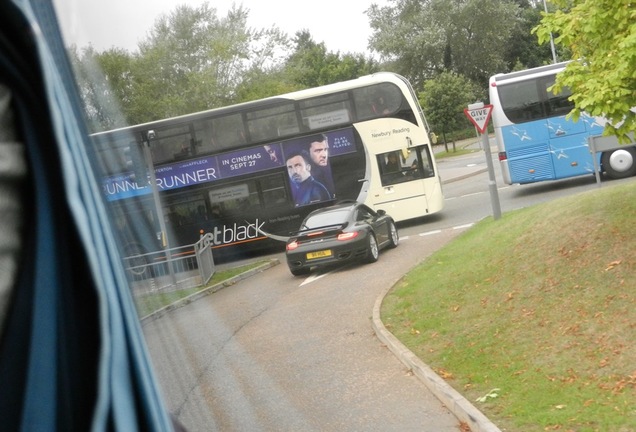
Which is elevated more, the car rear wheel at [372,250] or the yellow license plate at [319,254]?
the yellow license plate at [319,254]

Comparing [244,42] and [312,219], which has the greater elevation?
[244,42]

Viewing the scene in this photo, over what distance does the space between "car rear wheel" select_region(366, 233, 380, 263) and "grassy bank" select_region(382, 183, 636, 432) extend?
365 cm

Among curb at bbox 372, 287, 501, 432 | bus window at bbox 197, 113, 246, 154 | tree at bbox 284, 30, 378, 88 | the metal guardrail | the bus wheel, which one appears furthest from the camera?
the bus wheel

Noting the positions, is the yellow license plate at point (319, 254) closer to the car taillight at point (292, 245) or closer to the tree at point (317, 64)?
the car taillight at point (292, 245)

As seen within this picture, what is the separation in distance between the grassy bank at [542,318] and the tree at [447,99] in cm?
249

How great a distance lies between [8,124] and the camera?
1.03 m

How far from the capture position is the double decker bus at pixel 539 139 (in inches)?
699

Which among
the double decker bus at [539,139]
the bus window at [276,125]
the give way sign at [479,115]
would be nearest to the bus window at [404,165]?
the double decker bus at [539,139]

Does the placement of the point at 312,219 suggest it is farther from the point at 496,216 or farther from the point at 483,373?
the point at 483,373

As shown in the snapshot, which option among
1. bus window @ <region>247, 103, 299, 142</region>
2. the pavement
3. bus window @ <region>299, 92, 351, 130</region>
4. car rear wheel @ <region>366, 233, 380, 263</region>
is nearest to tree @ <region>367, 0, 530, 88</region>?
bus window @ <region>247, 103, 299, 142</region>

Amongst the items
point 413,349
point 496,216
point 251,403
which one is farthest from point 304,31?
point 496,216

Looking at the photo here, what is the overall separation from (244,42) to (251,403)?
10.0 feet

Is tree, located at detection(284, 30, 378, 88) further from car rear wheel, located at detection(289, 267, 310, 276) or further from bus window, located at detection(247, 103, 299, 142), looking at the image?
car rear wheel, located at detection(289, 267, 310, 276)

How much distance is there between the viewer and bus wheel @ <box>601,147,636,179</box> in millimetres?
19594
